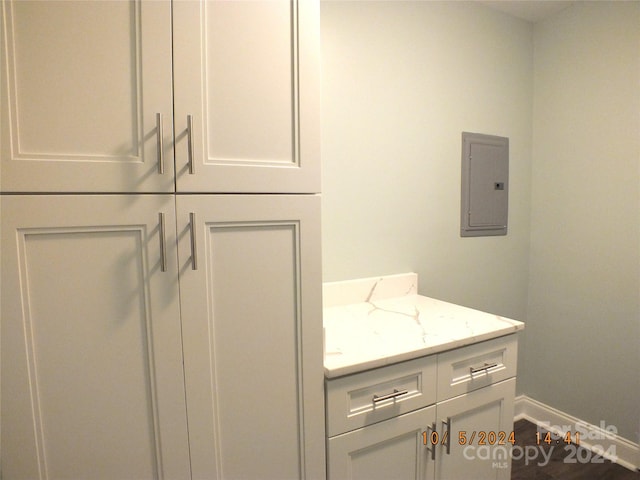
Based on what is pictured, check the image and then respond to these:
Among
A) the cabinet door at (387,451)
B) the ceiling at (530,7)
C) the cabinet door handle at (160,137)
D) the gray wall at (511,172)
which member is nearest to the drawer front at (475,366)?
the cabinet door at (387,451)

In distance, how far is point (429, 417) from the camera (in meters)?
1.23

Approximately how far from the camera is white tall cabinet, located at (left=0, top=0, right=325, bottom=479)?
77cm

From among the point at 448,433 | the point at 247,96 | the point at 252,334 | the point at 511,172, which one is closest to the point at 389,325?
the point at 448,433

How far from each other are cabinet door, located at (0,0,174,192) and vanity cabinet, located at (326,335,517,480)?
81 cm

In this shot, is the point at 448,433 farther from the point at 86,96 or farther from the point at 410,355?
the point at 86,96

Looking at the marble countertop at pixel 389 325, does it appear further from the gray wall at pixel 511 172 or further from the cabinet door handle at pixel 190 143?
the cabinet door handle at pixel 190 143

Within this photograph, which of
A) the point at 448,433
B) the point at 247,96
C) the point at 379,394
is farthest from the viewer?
the point at 448,433

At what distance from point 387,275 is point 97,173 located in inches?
54.3

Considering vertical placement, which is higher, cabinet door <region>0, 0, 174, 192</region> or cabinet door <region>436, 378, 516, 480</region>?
cabinet door <region>0, 0, 174, 192</region>

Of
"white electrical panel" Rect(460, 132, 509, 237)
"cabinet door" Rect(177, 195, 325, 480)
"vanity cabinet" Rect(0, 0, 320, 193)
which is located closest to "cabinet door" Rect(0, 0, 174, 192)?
"vanity cabinet" Rect(0, 0, 320, 193)

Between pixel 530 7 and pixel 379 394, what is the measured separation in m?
2.26

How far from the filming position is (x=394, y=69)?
1782 mm

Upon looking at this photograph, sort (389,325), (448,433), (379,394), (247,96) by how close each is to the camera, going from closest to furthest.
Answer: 1. (247,96)
2. (379,394)
3. (448,433)
4. (389,325)
